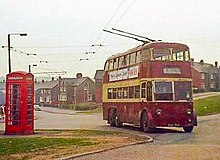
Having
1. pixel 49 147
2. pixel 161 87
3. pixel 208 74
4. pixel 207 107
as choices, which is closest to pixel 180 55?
pixel 161 87

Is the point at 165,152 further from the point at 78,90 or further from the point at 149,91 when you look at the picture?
the point at 78,90

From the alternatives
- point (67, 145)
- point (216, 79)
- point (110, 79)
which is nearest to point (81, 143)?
point (67, 145)

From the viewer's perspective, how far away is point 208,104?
5609 centimetres

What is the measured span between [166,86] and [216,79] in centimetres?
10114

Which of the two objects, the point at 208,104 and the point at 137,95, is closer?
the point at 137,95

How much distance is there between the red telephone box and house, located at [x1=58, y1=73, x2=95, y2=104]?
104521 mm

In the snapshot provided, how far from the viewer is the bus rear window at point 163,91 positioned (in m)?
24.8

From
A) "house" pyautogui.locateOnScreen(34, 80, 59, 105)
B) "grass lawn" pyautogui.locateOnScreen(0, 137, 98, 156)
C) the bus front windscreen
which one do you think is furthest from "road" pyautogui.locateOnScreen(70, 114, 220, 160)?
"house" pyautogui.locateOnScreen(34, 80, 59, 105)

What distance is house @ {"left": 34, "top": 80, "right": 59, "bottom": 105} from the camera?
144000 millimetres

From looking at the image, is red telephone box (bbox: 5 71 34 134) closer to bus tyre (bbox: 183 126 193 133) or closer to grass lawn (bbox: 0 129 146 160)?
grass lawn (bbox: 0 129 146 160)

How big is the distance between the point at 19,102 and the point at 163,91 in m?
6.58

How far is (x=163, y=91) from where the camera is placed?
24.8m

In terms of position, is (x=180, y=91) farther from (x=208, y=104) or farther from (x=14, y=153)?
(x=208, y=104)

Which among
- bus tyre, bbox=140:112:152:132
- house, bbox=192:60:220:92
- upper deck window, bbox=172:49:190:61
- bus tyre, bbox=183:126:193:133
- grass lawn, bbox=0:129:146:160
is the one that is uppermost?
house, bbox=192:60:220:92
